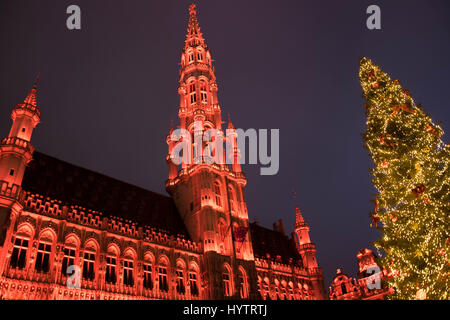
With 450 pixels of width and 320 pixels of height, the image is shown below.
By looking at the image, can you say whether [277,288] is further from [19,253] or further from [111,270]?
[19,253]

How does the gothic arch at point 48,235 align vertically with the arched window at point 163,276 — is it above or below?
above

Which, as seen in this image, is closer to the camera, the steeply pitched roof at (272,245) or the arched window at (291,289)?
the arched window at (291,289)

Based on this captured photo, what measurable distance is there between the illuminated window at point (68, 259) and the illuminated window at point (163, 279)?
8.50m

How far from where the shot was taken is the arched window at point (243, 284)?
36.6 meters

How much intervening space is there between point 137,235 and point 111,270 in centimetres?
421

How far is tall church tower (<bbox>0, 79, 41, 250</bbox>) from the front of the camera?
24.4 meters

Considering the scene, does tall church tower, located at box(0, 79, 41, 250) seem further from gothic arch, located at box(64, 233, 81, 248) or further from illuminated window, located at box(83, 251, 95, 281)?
illuminated window, located at box(83, 251, 95, 281)

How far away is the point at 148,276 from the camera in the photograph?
3169cm

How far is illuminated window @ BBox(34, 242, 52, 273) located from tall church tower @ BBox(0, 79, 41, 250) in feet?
9.97

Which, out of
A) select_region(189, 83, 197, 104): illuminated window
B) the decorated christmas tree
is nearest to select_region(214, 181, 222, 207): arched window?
select_region(189, 83, 197, 104): illuminated window

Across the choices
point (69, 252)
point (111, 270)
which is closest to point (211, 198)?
point (111, 270)

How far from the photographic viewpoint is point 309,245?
5188 centimetres

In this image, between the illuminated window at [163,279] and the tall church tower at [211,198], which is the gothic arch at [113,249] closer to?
the illuminated window at [163,279]

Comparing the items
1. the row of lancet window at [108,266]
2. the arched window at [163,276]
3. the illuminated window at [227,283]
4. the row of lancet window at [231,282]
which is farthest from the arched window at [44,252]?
the illuminated window at [227,283]
